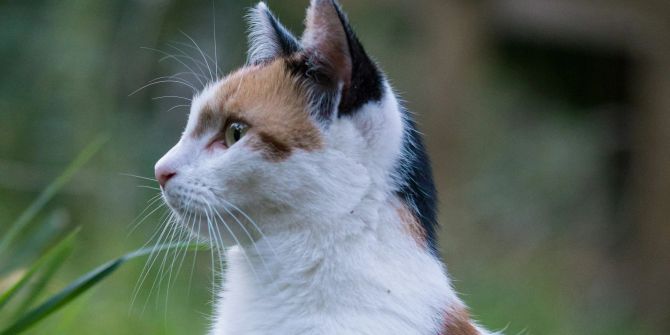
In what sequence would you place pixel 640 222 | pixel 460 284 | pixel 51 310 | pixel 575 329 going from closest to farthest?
pixel 51 310 < pixel 575 329 < pixel 460 284 < pixel 640 222

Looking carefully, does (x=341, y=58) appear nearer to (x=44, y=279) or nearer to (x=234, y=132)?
(x=234, y=132)

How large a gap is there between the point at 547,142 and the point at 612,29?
1.10 m

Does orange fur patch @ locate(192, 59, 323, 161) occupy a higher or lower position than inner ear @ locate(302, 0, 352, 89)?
lower

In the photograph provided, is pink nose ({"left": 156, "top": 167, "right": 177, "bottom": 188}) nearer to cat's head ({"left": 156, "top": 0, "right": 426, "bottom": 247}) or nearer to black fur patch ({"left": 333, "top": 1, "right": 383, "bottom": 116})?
cat's head ({"left": 156, "top": 0, "right": 426, "bottom": 247})

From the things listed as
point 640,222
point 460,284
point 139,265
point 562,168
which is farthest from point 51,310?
point 562,168

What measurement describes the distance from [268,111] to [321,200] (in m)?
0.23

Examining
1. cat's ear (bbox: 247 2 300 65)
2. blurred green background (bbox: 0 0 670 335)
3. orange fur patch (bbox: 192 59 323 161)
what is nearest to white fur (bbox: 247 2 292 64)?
cat's ear (bbox: 247 2 300 65)

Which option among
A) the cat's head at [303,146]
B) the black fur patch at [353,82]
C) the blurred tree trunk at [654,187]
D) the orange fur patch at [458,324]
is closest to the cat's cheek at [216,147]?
the cat's head at [303,146]

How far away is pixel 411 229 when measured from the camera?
2.01m

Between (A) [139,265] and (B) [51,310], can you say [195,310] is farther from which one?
(B) [51,310]

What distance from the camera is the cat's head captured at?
77.7 inches

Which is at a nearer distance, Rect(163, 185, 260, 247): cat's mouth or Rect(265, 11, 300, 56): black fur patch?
Rect(163, 185, 260, 247): cat's mouth

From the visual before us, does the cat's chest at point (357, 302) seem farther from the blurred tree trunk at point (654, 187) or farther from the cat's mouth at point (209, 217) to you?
the blurred tree trunk at point (654, 187)

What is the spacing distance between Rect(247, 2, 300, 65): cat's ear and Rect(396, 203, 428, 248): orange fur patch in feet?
1.52
